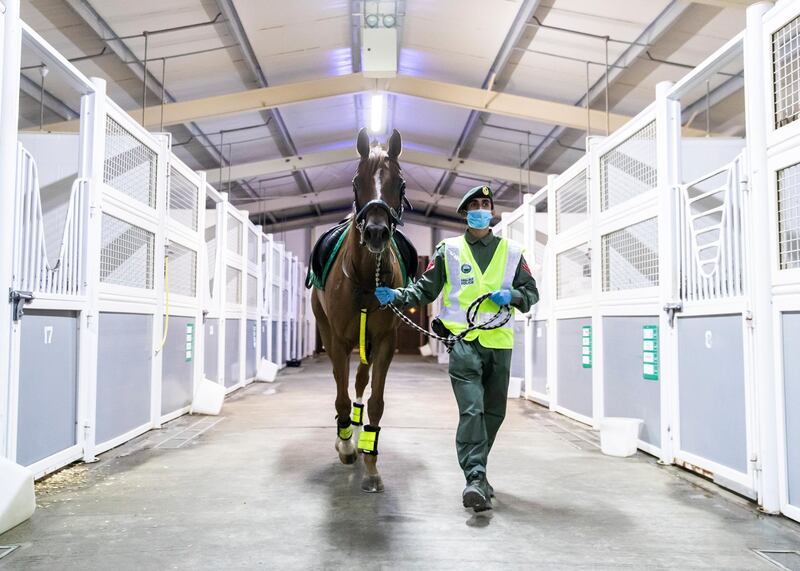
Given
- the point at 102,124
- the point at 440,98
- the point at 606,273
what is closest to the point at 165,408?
the point at 102,124

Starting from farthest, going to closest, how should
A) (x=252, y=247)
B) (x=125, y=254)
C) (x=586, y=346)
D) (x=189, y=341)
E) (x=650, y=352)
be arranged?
(x=252, y=247)
(x=189, y=341)
(x=586, y=346)
(x=125, y=254)
(x=650, y=352)

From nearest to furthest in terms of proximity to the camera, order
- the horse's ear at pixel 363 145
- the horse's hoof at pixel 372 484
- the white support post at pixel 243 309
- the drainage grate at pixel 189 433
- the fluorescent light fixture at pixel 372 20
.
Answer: the horse's ear at pixel 363 145 < the horse's hoof at pixel 372 484 < the drainage grate at pixel 189 433 < the fluorescent light fixture at pixel 372 20 < the white support post at pixel 243 309

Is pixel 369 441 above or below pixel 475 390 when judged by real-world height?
below

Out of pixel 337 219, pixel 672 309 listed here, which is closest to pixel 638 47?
A: pixel 672 309

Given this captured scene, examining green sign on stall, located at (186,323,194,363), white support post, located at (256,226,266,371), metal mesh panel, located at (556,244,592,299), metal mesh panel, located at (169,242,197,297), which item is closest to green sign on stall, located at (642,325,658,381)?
metal mesh panel, located at (556,244,592,299)

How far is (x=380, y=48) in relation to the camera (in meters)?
8.80

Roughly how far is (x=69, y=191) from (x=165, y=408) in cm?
245

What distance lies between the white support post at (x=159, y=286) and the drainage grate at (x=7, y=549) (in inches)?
118

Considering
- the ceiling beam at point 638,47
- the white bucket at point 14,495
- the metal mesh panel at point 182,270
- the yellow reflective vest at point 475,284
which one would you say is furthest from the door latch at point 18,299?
the ceiling beam at point 638,47

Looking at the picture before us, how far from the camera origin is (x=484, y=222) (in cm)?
320

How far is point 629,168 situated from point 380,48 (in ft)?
16.2

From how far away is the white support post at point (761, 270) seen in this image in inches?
120

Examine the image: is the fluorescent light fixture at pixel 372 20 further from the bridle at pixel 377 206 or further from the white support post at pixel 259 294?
the bridle at pixel 377 206

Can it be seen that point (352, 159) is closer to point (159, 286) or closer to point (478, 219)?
point (159, 286)
